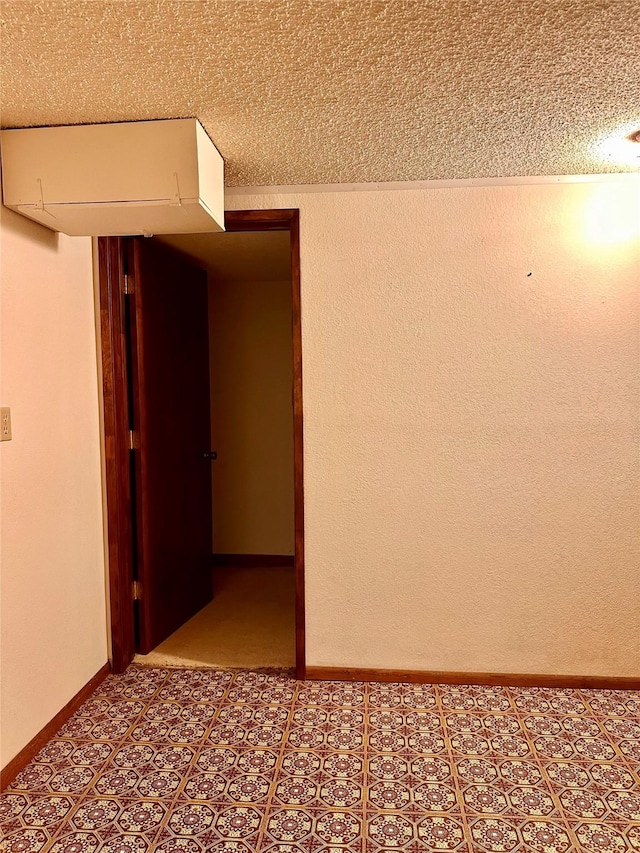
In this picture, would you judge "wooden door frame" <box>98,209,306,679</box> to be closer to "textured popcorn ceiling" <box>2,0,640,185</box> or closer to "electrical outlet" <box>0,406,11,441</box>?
"textured popcorn ceiling" <box>2,0,640,185</box>

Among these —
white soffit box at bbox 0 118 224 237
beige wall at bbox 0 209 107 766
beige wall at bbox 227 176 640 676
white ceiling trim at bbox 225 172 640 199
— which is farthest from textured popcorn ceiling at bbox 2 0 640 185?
beige wall at bbox 0 209 107 766

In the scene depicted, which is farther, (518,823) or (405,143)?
(405,143)

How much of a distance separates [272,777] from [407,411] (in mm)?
1503

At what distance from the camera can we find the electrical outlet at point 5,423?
2014 mm

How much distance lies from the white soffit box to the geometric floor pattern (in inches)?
75.8

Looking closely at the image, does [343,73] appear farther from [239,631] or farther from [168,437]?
[239,631]

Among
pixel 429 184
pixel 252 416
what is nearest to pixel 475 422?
pixel 429 184

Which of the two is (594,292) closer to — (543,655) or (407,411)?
(407,411)

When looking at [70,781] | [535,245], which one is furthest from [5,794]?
[535,245]

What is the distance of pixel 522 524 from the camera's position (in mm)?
2658

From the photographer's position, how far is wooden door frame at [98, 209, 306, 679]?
271cm

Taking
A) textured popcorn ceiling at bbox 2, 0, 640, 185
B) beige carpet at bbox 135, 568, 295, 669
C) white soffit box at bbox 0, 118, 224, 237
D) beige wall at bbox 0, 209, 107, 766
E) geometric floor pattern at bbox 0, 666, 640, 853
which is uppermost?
textured popcorn ceiling at bbox 2, 0, 640, 185

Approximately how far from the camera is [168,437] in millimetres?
3244

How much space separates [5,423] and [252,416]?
2.68 m
